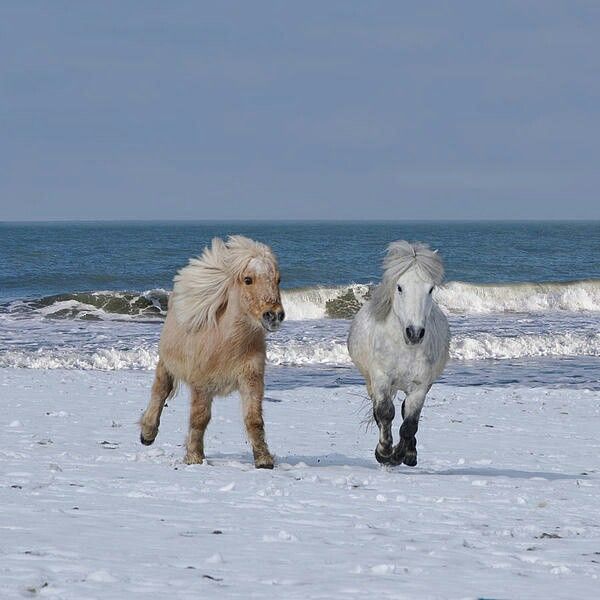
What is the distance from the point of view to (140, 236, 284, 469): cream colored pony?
8117 millimetres

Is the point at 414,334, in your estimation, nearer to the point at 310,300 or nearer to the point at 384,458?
the point at 384,458

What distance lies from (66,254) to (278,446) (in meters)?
66.2

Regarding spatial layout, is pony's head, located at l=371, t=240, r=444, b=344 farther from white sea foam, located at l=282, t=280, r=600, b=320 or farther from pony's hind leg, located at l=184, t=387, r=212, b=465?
white sea foam, located at l=282, t=280, r=600, b=320

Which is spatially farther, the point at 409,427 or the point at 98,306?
the point at 98,306

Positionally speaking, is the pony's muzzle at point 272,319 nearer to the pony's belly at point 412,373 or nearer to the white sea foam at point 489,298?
the pony's belly at point 412,373

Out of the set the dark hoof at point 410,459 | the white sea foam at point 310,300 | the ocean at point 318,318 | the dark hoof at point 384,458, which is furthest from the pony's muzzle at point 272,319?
the white sea foam at point 310,300

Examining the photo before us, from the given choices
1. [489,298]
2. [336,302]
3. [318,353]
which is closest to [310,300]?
[336,302]

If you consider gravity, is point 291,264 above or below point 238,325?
below

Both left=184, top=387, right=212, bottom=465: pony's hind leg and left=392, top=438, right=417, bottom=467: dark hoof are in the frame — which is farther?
left=392, top=438, right=417, bottom=467: dark hoof

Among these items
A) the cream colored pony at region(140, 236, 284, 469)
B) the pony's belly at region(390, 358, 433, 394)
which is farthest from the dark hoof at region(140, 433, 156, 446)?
the pony's belly at region(390, 358, 433, 394)

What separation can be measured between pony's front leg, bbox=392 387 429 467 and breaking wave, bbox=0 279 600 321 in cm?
2431

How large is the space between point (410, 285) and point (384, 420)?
1272mm

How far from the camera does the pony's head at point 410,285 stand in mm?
8227

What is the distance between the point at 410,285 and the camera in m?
8.37
